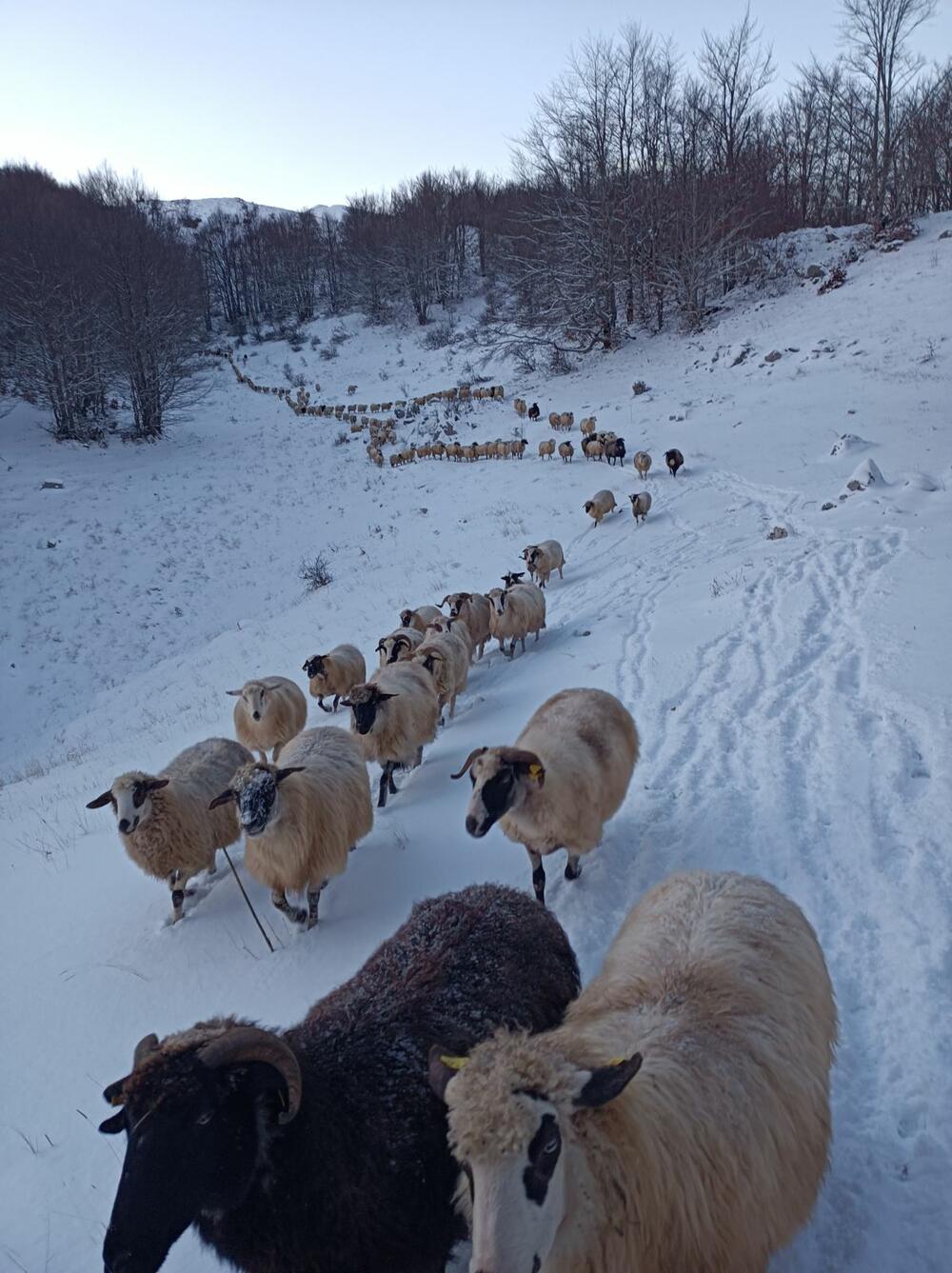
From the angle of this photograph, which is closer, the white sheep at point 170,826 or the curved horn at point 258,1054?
the curved horn at point 258,1054

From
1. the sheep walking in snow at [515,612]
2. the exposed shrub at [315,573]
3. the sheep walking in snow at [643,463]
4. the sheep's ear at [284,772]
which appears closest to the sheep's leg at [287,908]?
the sheep's ear at [284,772]

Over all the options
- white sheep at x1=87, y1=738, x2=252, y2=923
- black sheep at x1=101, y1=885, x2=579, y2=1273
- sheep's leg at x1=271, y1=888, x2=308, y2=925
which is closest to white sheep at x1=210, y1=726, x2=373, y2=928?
sheep's leg at x1=271, y1=888, x2=308, y2=925

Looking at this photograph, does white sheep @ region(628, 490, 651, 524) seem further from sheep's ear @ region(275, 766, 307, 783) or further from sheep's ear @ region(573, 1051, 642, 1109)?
sheep's ear @ region(573, 1051, 642, 1109)

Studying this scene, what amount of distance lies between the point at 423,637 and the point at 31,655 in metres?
12.1

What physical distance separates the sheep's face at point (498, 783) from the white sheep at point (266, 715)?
170 inches

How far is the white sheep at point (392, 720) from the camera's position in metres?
7.04

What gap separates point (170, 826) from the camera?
5633mm

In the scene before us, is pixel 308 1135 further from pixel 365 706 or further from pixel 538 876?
pixel 365 706

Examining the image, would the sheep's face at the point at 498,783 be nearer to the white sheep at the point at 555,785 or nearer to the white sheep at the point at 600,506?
the white sheep at the point at 555,785

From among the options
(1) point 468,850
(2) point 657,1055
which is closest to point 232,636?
(1) point 468,850

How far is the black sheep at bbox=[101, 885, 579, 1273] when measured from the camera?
2127mm

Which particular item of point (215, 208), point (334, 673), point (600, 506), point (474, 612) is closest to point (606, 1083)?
point (334, 673)

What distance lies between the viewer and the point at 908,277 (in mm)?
25125

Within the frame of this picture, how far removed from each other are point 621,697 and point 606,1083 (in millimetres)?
5918
